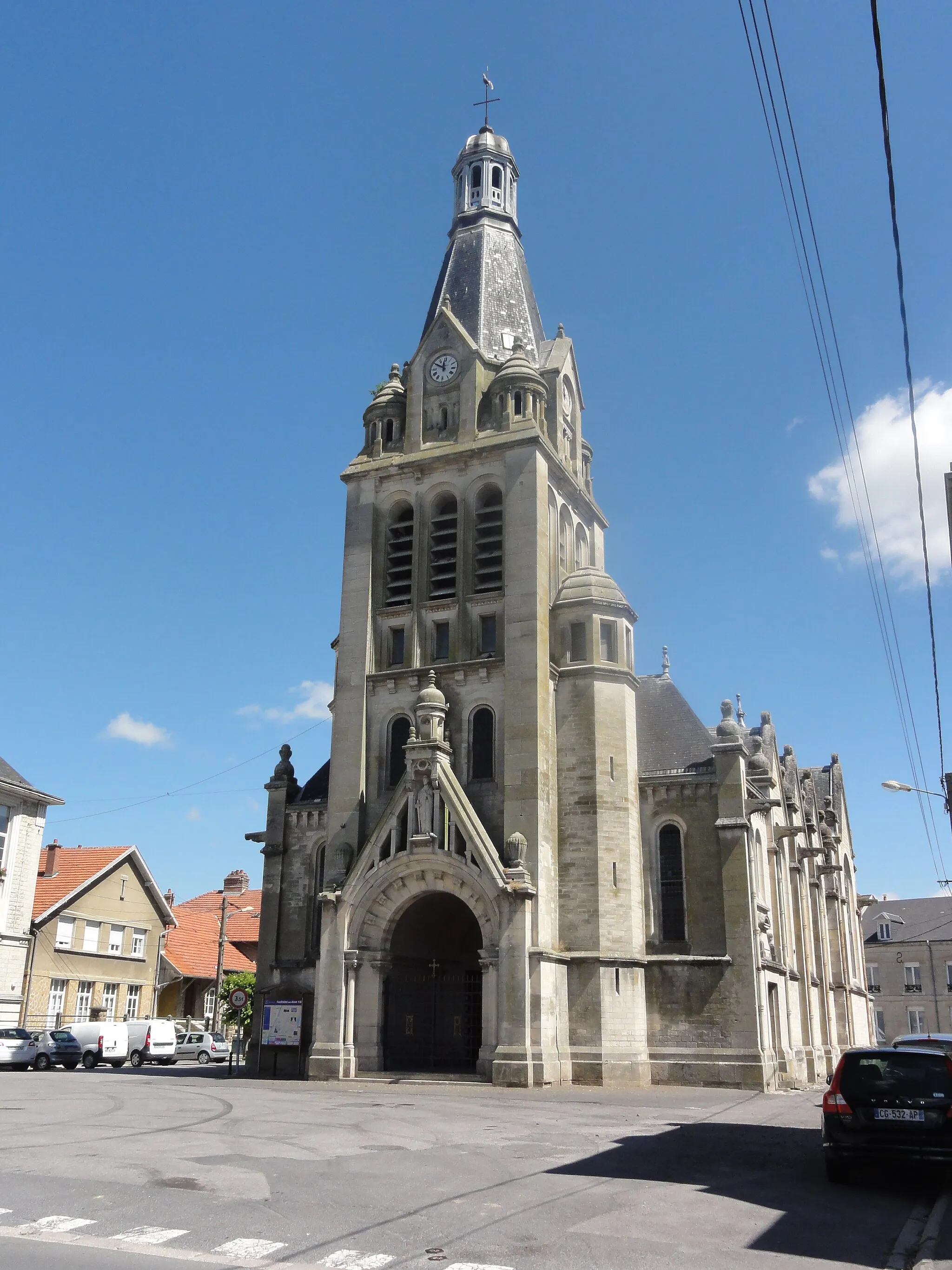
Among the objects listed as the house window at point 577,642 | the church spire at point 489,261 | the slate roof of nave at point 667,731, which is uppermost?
the church spire at point 489,261

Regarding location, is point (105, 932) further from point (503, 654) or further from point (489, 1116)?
point (489, 1116)

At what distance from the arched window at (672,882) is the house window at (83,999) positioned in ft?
87.1

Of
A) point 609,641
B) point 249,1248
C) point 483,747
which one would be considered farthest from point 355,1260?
point 609,641

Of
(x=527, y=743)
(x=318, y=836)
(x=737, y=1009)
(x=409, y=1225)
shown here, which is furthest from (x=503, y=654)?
(x=409, y=1225)

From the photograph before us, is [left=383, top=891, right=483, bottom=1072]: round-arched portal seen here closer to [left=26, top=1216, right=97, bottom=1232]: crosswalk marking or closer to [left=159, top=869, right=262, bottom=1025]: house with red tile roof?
[left=159, top=869, right=262, bottom=1025]: house with red tile roof

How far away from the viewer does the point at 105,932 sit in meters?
49.5

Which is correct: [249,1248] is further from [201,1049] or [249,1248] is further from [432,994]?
[201,1049]

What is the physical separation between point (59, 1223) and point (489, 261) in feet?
126

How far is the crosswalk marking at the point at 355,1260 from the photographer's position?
26.6 feet

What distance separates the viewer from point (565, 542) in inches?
1537

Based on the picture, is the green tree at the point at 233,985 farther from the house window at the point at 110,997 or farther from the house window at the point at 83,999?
the house window at the point at 83,999

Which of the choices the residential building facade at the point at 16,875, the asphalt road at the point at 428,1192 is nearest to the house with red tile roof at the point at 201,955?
the residential building facade at the point at 16,875

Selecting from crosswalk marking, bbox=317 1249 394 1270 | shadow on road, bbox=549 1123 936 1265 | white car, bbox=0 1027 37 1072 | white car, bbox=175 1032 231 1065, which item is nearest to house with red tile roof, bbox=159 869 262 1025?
white car, bbox=175 1032 231 1065

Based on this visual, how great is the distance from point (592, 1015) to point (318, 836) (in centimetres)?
1156
